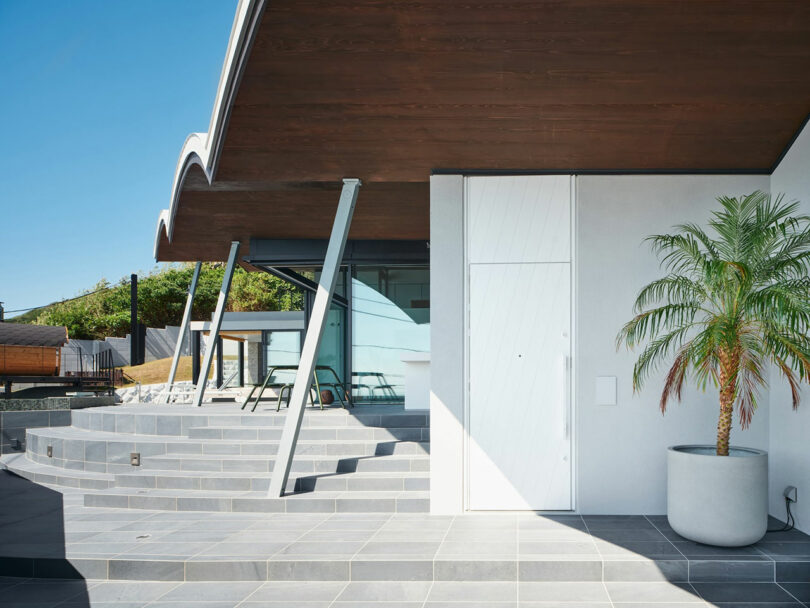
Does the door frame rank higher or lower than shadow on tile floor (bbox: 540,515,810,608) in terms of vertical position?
higher

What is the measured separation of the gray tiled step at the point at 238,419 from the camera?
A: 8375mm

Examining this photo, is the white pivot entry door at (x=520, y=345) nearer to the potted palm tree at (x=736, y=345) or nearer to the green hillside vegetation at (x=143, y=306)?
the potted palm tree at (x=736, y=345)

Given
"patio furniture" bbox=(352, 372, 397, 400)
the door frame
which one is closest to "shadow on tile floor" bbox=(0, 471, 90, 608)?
the door frame

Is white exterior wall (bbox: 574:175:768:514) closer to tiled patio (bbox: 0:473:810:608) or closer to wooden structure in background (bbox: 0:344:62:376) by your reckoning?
tiled patio (bbox: 0:473:810:608)

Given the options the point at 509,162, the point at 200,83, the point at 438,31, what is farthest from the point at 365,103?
the point at 200,83

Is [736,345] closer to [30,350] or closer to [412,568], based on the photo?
[412,568]

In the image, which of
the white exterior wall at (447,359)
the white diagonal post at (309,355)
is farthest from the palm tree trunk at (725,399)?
the white diagonal post at (309,355)

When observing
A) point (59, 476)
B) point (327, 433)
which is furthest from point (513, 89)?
point (59, 476)

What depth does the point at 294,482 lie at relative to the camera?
6629 mm

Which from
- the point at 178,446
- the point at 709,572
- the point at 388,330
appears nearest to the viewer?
the point at 709,572

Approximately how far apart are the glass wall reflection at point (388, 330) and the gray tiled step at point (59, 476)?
420cm

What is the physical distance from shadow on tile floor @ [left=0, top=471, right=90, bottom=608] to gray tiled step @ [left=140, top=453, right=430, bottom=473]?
1106 mm

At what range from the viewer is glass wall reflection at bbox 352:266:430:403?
1129 cm

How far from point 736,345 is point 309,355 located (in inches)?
133
